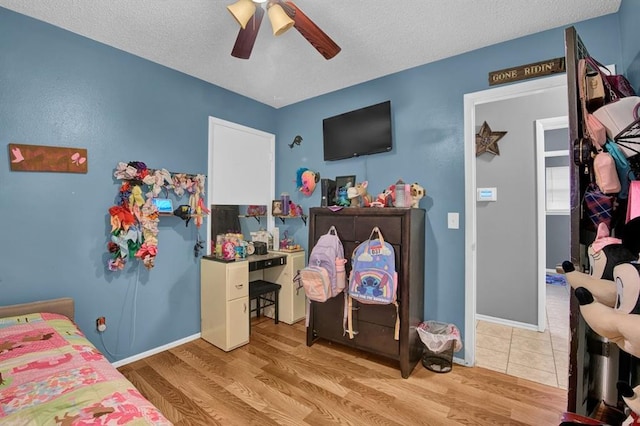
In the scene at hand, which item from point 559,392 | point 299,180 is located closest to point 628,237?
point 559,392

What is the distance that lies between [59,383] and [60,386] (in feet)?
0.10

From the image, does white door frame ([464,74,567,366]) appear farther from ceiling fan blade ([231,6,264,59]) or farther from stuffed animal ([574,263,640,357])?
ceiling fan blade ([231,6,264,59])

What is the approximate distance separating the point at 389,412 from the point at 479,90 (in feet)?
8.16

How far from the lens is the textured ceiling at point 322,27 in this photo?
5.95ft

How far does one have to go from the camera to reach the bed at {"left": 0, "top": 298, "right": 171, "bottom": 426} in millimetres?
954

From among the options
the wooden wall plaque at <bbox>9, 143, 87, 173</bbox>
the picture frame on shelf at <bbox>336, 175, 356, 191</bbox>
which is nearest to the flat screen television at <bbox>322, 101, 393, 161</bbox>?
the picture frame on shelf at <bbox>336, 175, 356, 191</bbox>

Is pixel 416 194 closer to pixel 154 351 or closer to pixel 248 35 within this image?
pixel 248 35

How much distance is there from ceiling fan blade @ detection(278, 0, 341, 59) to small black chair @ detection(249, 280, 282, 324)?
2273mm

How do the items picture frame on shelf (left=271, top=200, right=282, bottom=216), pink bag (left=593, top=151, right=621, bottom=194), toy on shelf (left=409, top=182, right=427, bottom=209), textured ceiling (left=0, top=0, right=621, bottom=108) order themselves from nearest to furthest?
pink bag (left=593, top=151, right=621, bottom=194), textured ceiling (left=0, top=0, right=621, bottom=108), toy on shelf (left=409, top=182, right=427, bottom=209), picture frame on shelf (left=271, top=200, right=282, bottom=216)

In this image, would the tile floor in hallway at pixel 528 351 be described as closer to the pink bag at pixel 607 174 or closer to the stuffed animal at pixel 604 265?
the stuffed animal at pixel 604 265

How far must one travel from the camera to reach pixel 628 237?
93cm

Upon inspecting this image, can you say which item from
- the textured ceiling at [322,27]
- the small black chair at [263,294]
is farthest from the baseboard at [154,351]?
the textured ceiling at [322,27]

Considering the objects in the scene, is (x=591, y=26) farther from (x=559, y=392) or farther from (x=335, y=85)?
(x=559, y=392)

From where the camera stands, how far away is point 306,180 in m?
3.31
